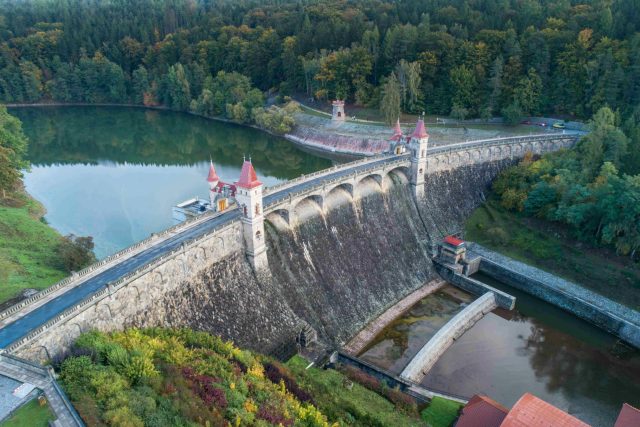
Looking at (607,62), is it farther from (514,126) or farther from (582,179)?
(582,179)

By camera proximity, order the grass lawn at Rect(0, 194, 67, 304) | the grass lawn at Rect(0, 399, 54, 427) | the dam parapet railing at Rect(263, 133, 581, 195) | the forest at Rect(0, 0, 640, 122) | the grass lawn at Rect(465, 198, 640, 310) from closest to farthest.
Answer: the grass lawn at Rect(0, 399, 54, 427), the grass lawn at Rect(0, 194, 67, 304), the dam parapet railing at Rect(263, 133, 581, 195), the grass lawn at Rect(465, 198, 640, 310), the forest at Rect(0, 0, 640, 122)

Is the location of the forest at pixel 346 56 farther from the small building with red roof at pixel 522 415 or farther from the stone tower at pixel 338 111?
the small building with red roof at pixel 522 415

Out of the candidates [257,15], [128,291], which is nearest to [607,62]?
[128,291]

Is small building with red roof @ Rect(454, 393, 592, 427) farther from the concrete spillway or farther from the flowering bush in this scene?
the flowering bush

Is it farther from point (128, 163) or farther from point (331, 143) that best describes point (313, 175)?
point (128, 163)

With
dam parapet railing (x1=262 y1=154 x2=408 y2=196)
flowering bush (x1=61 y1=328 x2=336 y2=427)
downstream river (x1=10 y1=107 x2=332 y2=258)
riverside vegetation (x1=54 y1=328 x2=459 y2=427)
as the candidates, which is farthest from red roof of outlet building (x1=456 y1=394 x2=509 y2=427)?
downstream river (x1=10 y1=107 x2=332 y2=258)

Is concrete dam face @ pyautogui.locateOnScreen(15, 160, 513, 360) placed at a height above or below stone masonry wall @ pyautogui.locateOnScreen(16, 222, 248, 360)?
below
